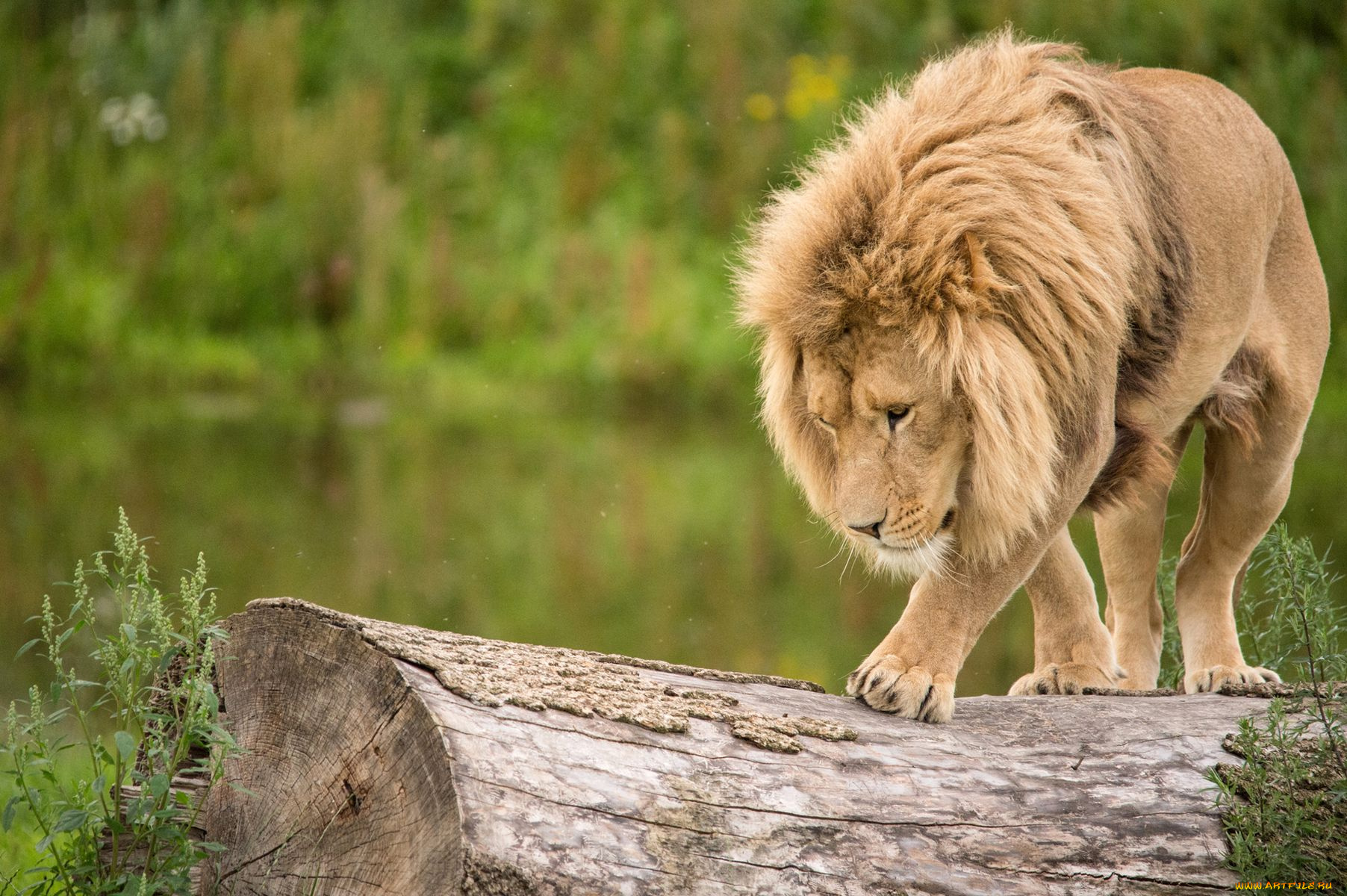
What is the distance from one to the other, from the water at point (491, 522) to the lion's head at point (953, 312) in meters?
3.27

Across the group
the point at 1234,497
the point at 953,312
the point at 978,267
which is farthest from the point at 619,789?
the point at 1234,497

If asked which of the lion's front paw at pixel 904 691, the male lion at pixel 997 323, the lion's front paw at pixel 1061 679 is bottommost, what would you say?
the lion's front paw at pixel 1061 679

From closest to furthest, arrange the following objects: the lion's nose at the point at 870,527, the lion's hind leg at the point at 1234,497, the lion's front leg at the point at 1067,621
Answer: the lion's nose at the point at 870,527 → the lion's front leg at the point at 1067,621 → the lion's hind leg at the point at 1234,497

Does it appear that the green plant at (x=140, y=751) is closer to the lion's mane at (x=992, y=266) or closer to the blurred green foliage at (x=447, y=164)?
the lion's mane at (x=992, y=266)

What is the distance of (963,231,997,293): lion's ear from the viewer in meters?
3.27

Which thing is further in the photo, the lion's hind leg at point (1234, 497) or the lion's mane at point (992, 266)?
the lion's hind leg at point (1234, 497)

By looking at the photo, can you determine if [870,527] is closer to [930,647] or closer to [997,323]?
[930,647]

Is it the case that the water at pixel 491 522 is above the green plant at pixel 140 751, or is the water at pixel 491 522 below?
below

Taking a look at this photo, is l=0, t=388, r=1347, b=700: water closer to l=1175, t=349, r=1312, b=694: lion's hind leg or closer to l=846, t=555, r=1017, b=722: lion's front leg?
l=1175, t=349, r=1312, b=694: lion's hind leg

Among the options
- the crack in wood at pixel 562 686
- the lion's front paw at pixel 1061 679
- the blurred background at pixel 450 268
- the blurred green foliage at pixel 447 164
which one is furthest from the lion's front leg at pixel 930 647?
the blurred green foliage at pixel 447 164

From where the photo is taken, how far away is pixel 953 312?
10.6ft

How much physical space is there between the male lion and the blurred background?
453 cm

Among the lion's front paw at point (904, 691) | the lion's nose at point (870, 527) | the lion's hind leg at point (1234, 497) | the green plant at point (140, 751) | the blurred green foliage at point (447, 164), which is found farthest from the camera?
the blurred green foliage at point (447, 164)

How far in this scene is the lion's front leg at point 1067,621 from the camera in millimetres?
4062
